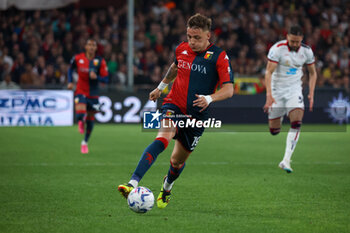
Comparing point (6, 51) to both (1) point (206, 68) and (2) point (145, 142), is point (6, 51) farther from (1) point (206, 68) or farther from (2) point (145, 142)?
(1) point (206, 68)

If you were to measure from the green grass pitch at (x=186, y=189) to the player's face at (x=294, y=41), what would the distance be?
2.02 m

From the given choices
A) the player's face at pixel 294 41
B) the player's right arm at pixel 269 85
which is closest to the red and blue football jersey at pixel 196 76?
the player's right arm at pixel 269 85

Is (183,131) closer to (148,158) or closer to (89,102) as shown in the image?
(148,158)

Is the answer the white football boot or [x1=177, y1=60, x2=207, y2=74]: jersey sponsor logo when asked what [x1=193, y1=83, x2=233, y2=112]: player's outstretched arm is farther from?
the white football boot

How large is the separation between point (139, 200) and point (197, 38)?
1.77 m

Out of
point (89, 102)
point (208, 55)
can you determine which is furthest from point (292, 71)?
point (89, 102)

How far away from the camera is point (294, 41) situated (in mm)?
9297

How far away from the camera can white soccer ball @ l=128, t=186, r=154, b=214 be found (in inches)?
213

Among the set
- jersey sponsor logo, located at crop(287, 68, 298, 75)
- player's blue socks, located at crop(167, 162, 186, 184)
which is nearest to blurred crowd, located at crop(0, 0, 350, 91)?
jersey sponsor logo, located at crop(287, 68, 298, 75)

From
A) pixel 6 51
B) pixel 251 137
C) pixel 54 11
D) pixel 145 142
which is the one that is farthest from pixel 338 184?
pixel 54 11

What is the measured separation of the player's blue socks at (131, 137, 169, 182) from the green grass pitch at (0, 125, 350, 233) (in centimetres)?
47

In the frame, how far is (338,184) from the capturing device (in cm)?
800

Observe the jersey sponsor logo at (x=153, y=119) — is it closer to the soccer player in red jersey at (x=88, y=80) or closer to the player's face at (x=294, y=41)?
the player's face at (x=294, y=41)

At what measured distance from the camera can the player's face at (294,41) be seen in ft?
30.4
